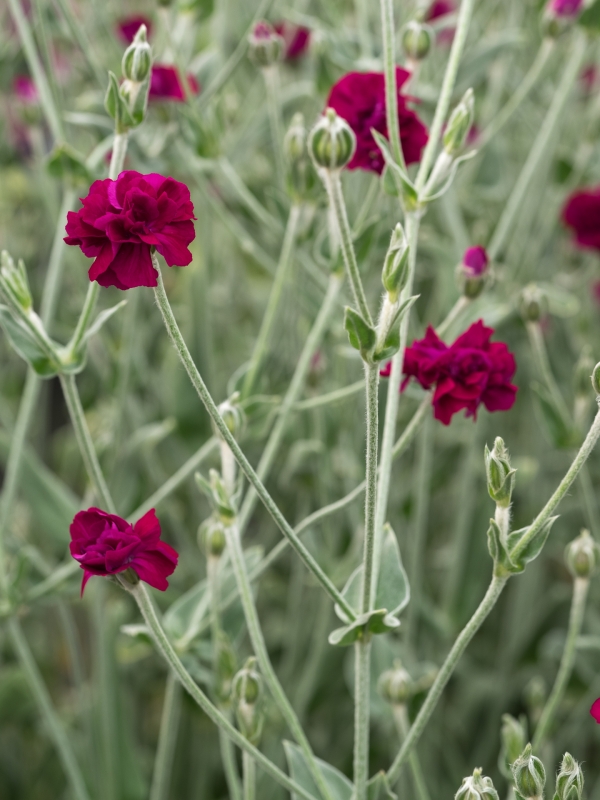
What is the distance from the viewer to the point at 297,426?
89 centimetres

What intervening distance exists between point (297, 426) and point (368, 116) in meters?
0.36

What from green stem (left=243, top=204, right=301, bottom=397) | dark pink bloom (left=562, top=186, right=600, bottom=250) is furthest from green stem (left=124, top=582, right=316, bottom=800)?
dark pink bloom (left=562, top=186, right=600, bottom=250)

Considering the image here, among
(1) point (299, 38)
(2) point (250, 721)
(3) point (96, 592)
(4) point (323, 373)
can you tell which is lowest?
(2) point (250, 721)

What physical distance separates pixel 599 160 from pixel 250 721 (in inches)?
28.1

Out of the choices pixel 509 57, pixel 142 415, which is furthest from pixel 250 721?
pixel 509 57

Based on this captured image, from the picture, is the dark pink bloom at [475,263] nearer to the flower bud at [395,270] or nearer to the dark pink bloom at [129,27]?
the flower bud at [395,270]

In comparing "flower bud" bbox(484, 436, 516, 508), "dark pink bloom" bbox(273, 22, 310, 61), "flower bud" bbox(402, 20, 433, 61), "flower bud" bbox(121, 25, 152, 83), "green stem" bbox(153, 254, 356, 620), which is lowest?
"flower bud" bbox(484, 436, 516, 508)

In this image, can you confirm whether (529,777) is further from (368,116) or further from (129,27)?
(129,27)

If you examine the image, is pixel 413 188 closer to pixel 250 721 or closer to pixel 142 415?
pixel 250 721

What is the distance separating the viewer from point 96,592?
767mm

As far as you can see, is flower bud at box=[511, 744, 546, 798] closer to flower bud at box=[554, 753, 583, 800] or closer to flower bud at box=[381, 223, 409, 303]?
flower bud at box=[554, 753, 583, 800]

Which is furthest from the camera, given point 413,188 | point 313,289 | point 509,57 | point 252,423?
point 509,57

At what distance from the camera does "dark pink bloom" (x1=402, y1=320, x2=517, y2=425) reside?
505 millimetres

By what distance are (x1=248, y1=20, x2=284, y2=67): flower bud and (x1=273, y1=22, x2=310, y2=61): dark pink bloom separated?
276mm
